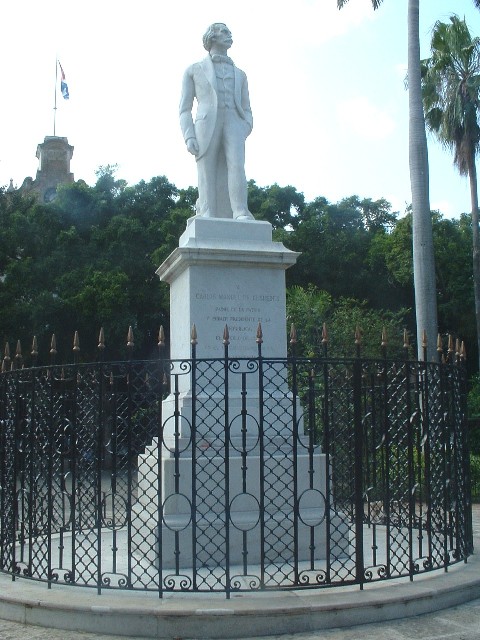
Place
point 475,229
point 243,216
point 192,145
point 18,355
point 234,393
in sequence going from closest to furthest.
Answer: point 18,355 < point 234,393 < point 243,216 < point 192,145 < point 475,229

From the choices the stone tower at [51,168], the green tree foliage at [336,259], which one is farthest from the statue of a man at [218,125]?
the stone tower at [51,168]

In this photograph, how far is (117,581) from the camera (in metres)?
6.36

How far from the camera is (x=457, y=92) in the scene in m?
23.5

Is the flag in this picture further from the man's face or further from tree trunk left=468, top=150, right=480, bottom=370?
the man's face

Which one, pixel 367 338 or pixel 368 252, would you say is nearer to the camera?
pixel 367 338

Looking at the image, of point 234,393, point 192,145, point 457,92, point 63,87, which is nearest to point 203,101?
point 192,145

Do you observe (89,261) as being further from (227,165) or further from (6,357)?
(6,357)

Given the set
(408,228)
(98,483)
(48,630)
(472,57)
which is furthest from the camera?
(408,228)

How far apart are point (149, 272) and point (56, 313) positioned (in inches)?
147

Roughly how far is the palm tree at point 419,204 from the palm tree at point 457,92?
6.81 meters

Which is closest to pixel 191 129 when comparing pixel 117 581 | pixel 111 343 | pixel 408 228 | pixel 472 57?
pixel 117 581

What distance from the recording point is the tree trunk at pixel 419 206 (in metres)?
15.9

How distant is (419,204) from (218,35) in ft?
28.3

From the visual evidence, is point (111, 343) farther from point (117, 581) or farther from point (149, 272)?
point (117, 581)
